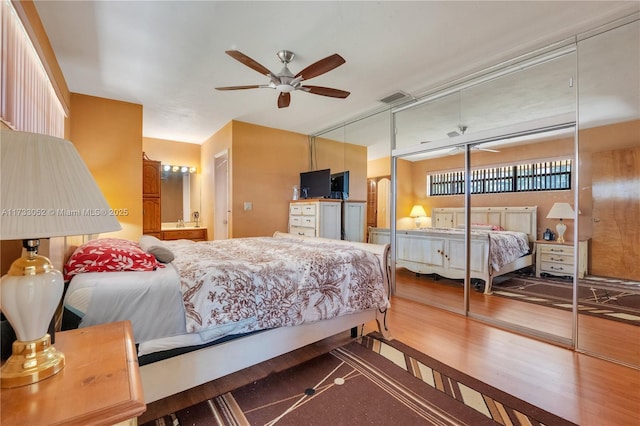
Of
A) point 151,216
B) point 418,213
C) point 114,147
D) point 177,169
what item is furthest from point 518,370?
point 177,169

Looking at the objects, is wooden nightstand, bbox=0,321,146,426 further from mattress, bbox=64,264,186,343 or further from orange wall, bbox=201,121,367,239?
orange wall, bbox=201,121,367,239

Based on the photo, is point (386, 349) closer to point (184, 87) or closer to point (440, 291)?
point (440, 291)

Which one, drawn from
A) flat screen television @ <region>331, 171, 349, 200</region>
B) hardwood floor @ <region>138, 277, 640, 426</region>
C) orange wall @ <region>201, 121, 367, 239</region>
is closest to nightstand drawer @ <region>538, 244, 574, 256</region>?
hardwood floor @ <region>138, 277, 640, 426</region>

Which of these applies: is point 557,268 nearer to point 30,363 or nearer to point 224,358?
point 224,358

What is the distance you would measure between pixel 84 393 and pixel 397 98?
385 cm

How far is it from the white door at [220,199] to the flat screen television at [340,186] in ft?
6.07

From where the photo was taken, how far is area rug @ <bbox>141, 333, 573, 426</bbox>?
1.56 m

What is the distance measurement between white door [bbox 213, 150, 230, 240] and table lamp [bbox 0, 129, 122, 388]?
398 cm

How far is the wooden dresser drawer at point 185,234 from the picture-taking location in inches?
197

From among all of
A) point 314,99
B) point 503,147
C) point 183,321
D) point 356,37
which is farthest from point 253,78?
point 503,147

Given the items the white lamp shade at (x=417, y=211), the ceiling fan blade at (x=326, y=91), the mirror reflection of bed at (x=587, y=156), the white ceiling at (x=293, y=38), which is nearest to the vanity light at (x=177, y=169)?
the white ceiling at (x=293, y=38)

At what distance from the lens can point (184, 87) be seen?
325 centimetres

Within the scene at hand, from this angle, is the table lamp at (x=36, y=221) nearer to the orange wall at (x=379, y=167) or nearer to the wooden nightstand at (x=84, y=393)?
the wooden nightstand at (x=84, y=393)

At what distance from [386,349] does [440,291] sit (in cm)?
186
